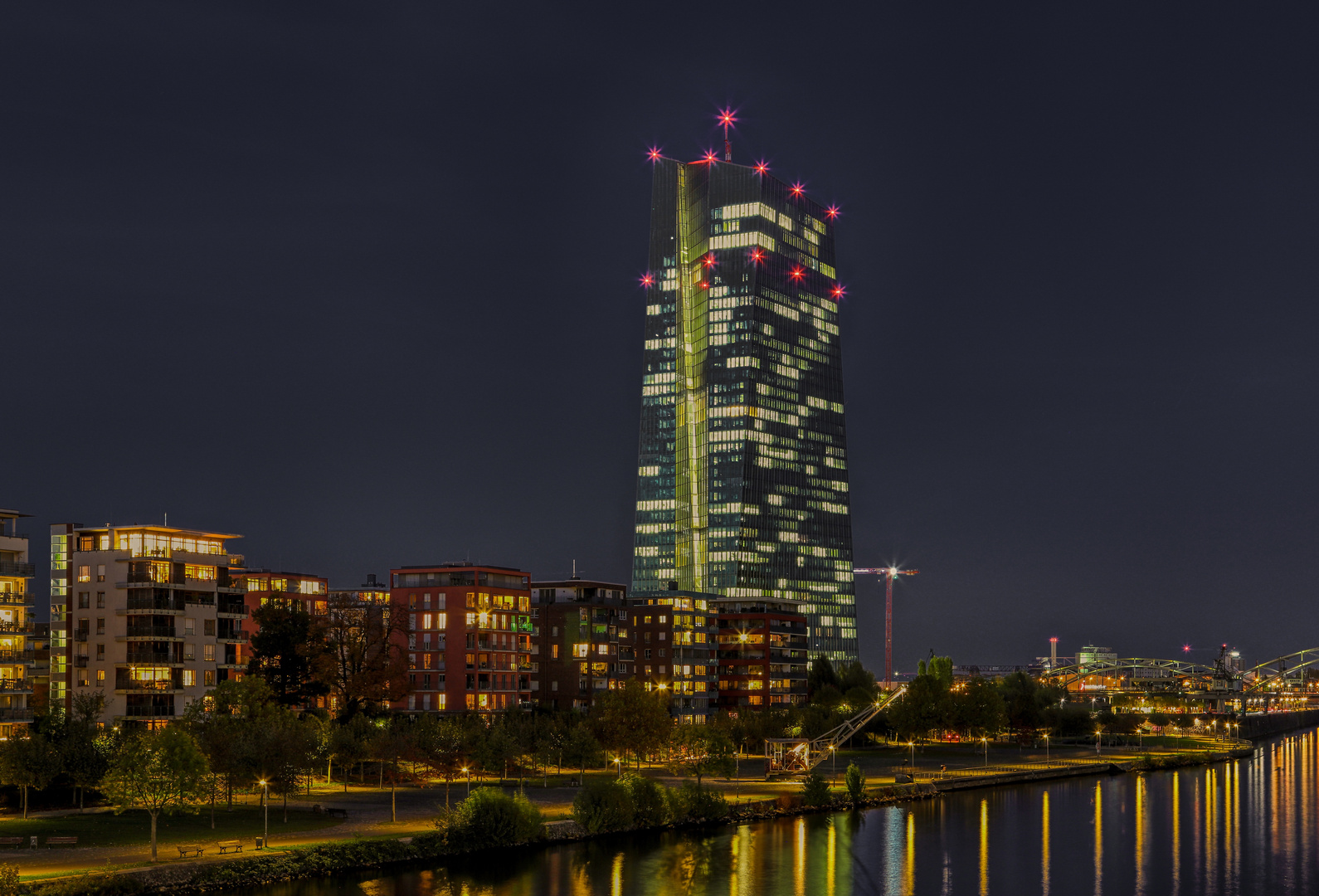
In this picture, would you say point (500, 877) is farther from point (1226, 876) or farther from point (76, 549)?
point (76, 549)

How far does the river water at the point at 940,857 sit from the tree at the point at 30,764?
1960 centimetres

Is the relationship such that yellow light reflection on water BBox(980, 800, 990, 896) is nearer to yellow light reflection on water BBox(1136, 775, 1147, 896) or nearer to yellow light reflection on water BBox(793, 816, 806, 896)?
yellow light reflection on water BBox(1136, 775, 1147, 896)

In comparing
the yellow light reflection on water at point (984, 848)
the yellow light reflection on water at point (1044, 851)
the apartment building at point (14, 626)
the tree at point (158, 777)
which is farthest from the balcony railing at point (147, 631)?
the yellow light reflection on water at point (1044, 851)

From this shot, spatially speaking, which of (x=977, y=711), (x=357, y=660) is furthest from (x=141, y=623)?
(x=977, y=711)

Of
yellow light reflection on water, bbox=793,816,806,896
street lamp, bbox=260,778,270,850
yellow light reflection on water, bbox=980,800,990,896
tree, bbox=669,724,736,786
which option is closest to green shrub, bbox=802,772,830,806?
yellow light reflection on water, bbox=793,816,806,896

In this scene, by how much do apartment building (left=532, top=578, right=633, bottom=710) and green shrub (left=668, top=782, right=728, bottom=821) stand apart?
66.9 m

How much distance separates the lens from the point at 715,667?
19638 centimetres

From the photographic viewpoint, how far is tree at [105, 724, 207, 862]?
7038 cm

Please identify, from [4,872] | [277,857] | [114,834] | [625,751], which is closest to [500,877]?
[277,857]

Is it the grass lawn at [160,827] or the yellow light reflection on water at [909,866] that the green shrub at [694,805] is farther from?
the grass lawn at [160,827]

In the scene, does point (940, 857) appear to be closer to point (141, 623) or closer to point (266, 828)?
point (266, 828)

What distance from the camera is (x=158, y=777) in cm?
7075

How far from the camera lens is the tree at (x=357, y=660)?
123m

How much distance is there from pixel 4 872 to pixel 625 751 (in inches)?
2536
